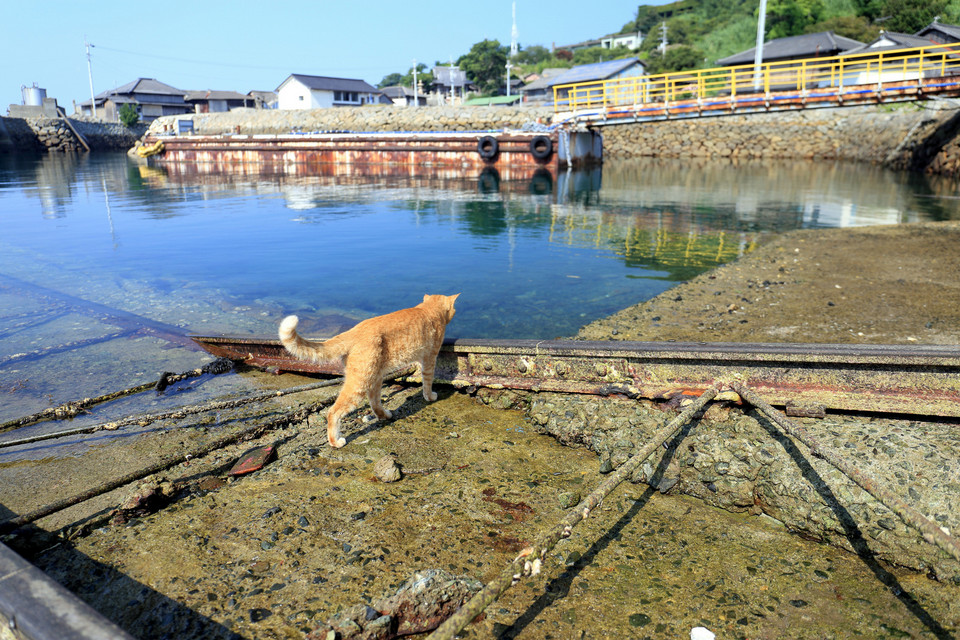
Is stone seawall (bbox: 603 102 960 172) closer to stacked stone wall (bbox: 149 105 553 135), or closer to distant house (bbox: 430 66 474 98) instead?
stacked stone wall (bbox: 149 105 553 135)

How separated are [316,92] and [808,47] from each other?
48.6 metres

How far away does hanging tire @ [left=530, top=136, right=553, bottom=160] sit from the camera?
102 ft

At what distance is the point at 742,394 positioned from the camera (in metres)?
4.02

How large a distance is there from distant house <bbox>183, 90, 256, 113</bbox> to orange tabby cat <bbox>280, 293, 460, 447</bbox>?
8343cm

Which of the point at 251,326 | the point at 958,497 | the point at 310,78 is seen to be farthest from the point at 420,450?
the point at 310,78

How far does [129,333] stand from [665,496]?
7.01m

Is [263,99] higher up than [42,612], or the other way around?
[263,99]

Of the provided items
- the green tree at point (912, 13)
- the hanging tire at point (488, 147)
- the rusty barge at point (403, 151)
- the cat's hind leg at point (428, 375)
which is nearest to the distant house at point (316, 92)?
the rusty barge at point (403, 151)

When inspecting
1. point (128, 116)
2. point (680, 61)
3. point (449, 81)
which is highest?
point (449, 81)

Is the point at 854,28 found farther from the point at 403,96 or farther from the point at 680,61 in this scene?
the point at 403,96

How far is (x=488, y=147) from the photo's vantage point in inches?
1293

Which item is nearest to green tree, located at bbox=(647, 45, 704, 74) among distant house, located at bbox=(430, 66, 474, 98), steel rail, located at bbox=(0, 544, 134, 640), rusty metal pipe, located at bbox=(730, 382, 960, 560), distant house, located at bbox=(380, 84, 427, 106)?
distant house, located at bbox=(430, 66, 474, 98)

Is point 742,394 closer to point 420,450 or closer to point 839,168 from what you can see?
point 420,450

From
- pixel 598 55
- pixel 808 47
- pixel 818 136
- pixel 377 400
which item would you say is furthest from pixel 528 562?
pixel 598 55
